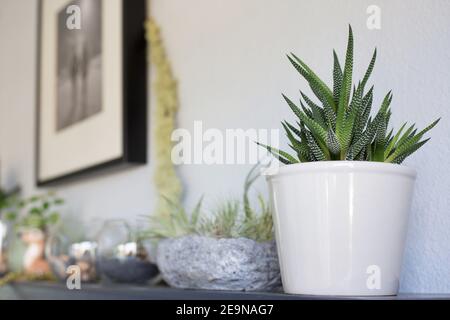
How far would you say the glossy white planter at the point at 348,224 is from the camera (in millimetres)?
553

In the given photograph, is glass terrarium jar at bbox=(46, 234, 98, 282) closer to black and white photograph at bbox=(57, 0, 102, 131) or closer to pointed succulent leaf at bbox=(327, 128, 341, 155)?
black and white photograph at bbox=(57, 0, 102, 131)

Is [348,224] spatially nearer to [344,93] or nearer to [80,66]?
[344,93]

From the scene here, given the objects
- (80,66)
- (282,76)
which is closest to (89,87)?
(80,66)

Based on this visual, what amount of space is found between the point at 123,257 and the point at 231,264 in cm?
33

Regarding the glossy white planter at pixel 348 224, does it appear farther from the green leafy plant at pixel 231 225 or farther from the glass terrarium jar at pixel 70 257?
the glass terrarium jar at pixel 70 257

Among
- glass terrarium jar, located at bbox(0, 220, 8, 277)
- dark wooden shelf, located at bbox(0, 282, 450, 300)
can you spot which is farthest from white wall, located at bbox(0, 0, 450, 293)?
glass terrarium jar, located at bbox(0, 220, 8, 277)

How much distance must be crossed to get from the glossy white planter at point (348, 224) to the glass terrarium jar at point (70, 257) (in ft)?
1.93

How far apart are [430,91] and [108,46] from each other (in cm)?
78

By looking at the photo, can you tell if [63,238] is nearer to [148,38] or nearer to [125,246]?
[125,246]

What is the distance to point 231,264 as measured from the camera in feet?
2.30

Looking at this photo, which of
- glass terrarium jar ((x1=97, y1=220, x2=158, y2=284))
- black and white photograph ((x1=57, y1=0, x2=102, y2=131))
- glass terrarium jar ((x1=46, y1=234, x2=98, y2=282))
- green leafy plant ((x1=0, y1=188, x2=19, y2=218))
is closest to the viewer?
glass terrarium jar ((x1=97, y1=220, x2=158, y2=284))

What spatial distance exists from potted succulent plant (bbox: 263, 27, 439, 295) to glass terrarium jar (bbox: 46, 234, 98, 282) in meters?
0.58

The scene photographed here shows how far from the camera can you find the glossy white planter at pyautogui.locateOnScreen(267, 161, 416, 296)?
1.81 feet

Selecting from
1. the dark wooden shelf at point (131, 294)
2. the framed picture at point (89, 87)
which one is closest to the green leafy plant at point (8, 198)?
the framed picture at point (89, 87)
